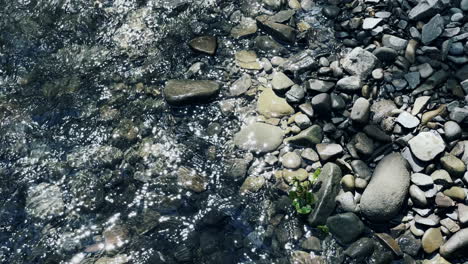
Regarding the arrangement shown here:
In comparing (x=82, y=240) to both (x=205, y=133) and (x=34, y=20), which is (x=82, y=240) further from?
(x=34, y=20)

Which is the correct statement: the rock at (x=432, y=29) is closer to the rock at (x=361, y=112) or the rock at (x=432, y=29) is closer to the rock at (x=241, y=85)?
the rock at (x=361, y=112)

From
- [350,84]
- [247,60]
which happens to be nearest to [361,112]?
[350,84]

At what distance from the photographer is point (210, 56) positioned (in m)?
5.29

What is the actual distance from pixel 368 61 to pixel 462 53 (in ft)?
2.92

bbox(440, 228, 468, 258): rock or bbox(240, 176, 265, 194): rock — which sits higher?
bbox(240, 176, 265, 194): rock

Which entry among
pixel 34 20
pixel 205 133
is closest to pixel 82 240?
pixel 205 133

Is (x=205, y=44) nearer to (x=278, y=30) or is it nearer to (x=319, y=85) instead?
(x=278, y=30)

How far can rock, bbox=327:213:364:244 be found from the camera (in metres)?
3.84

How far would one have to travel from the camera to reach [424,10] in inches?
185

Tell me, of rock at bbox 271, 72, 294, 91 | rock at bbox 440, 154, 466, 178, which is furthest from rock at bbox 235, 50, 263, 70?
rock at bbox 440, 154, 466, 178

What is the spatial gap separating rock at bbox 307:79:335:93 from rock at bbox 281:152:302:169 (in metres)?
0.74

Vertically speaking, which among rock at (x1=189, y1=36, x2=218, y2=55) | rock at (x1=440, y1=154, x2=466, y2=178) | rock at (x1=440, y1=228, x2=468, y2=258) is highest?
rock at (x1=189, y1=36, x2=218, y2=55)

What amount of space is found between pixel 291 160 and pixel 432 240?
1.40 m

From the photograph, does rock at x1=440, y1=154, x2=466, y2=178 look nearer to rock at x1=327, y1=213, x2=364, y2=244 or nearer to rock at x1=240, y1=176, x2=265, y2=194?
rock at x1=327, y1=213, x2=364, y2=244
